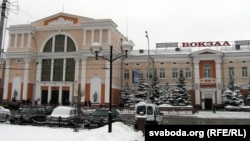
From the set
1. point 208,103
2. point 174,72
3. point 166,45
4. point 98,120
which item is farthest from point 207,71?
point 98,120

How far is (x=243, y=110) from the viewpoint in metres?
45.4

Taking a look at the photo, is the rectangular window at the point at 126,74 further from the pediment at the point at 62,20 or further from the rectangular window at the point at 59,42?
the pediment at the point at 62,20

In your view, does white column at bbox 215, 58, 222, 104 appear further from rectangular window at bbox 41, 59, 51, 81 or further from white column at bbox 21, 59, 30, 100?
white column at bbox 21, 59, 30, 100

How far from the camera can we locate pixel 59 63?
5506 centimetres

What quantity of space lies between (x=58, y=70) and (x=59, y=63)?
136 centimetres

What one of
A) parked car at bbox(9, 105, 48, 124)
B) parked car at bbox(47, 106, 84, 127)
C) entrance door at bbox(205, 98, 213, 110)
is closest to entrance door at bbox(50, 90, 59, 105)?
entrance door at bbox(205, 98, 213, 110)

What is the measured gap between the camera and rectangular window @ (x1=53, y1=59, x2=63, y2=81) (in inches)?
2150

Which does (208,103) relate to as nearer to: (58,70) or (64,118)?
(58,70)

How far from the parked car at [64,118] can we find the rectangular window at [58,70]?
31.4m

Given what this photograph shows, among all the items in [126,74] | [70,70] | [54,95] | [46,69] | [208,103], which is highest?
[46,69]

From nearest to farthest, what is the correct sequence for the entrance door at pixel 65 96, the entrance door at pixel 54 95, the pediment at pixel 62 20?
the entrance door at pixel 65 96
the entrance door at pixel 54 95
the pediment at pixel 62 20

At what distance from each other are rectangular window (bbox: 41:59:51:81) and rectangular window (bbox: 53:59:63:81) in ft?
4.33

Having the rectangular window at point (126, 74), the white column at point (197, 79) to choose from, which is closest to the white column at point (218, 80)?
the white column at point (197, 79)

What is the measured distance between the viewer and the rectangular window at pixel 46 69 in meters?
55.4
